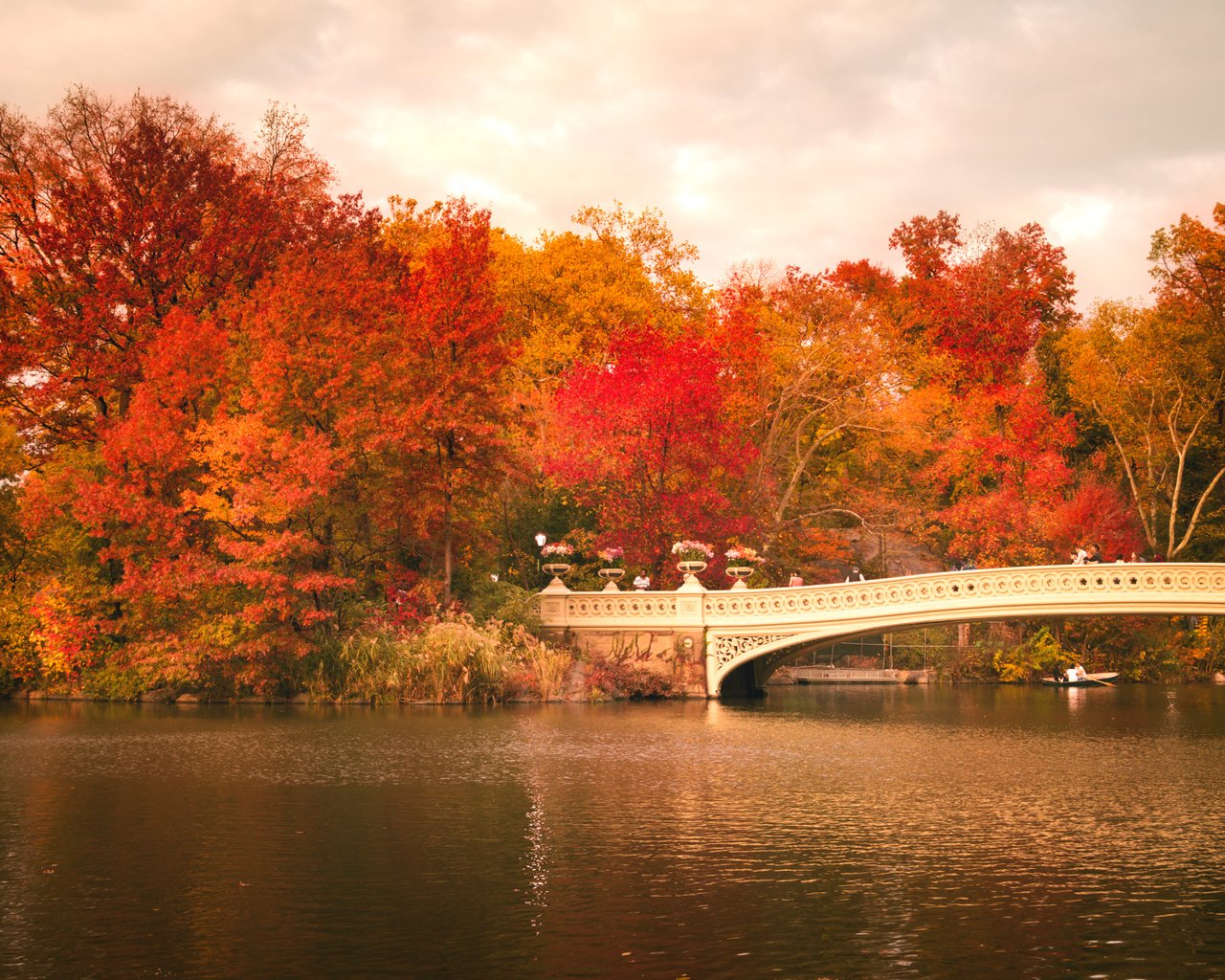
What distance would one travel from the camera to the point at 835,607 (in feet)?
99.9

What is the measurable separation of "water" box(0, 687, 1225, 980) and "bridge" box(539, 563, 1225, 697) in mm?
5598

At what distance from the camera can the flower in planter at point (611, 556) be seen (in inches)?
1337

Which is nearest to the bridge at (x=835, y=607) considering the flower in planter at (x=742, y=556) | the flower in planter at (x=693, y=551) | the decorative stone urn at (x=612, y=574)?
the decorative stone urn at (x=612, y=574)

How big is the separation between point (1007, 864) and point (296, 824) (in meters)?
7.11

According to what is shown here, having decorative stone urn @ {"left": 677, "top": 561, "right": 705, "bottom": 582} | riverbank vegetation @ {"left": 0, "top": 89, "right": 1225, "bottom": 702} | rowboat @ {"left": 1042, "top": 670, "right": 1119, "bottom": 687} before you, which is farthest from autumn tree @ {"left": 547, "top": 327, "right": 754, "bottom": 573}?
rowboat @ {"left": 1042, "top": 670, "right": 1119, "bottom": 687}

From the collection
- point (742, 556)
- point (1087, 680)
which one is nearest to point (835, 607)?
point (742, 556)

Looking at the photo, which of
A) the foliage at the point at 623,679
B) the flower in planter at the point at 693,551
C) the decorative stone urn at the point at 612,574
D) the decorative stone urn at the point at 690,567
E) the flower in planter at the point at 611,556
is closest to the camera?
the foliage at the point at 623,679

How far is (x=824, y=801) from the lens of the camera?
1577 cm

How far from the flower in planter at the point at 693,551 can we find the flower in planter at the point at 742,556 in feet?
1.71

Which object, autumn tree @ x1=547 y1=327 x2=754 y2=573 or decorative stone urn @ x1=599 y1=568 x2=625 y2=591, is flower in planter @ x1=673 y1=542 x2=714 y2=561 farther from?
decorative stone urn @ x1=599 y1=568 x2=625 y2=591

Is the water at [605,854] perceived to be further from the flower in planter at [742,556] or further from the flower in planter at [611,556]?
the flower in planter at [611,556]

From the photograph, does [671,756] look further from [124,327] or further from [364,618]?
[124,327]

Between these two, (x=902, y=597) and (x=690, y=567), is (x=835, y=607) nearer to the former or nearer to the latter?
(x=902, y=597)

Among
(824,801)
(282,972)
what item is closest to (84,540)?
(824,801)
